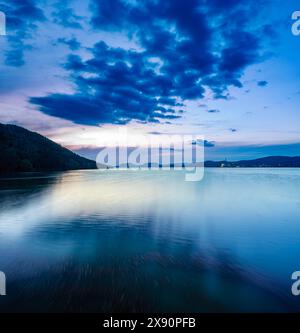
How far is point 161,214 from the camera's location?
760 inches

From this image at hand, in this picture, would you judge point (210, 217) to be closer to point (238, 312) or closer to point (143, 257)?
point (143, 257)

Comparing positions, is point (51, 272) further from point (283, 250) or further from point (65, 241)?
point (283, 250)

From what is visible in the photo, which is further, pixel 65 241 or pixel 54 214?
pixel 54 214

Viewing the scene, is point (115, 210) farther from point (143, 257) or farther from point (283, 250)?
point (283, 250)

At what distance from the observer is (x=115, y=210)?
21.2 meters
